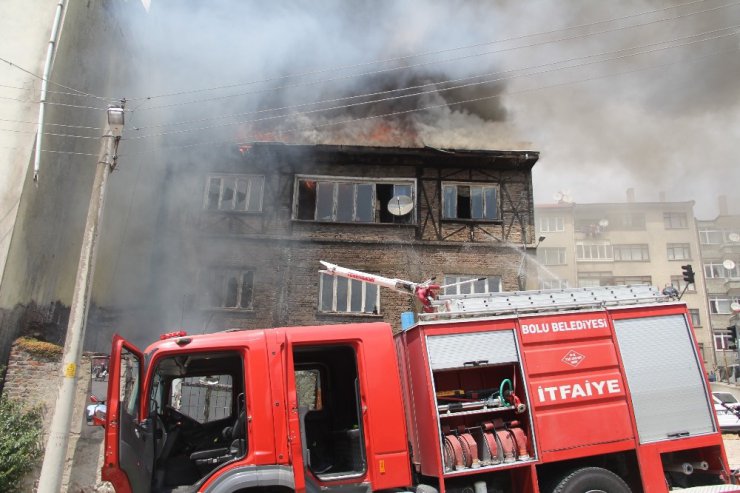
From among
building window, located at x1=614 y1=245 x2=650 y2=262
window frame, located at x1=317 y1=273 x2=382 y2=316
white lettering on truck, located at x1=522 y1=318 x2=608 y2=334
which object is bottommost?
white lettering on truck, located at x1=522 y1=318 x2=608 y2=334

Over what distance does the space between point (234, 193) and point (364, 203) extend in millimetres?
3962

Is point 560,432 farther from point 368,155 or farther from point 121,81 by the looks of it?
point 121,81

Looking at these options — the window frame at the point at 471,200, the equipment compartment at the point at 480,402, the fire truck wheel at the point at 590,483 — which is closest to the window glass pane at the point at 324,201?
the window frame at the point at 471,200

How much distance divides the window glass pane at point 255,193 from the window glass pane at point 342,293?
328 centimetres

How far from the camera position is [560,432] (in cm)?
445

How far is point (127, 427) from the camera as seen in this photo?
387cm

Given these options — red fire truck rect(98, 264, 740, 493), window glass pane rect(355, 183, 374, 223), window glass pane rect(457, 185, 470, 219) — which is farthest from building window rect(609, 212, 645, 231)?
red fire truck rect(98, 264, 740, 493)

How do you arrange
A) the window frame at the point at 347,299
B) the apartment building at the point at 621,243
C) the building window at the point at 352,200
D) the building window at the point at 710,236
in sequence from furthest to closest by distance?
the building window at the point at 710,236 → the apartment building at the point at 621,243 → the building window at the point at 352,200 → the window frame at the point at 347,299

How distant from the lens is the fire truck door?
3.72 meters

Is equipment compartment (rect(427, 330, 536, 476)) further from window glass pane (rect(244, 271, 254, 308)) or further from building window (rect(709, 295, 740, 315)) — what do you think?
building window (rect(709, 295, 740, 315))

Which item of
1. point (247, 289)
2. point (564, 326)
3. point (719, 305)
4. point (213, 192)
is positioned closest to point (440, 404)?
point (564, 326)

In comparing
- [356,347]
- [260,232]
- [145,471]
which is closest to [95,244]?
[145,471]

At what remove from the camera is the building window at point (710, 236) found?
40000mm

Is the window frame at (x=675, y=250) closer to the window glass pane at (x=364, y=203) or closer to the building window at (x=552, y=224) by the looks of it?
the building window at (x=552, y=224)
